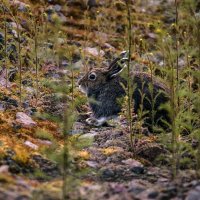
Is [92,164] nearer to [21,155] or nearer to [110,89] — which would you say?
[21,155]

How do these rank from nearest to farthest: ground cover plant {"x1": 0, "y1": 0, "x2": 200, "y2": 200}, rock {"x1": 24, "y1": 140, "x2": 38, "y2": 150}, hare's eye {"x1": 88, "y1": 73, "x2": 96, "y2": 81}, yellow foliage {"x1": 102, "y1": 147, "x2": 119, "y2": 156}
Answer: ground cover plant {"x1": 0, "y1": 0, "x2": 200, "y2": 200} < rock {"x1": 24, "y1": 140, "x2": 38, "y2": 150} < yellow foliage {"x1": 102, "y1": 147, "x2": 119, "y2": 156} < hare's eye {"x1": 88, "y1": 73, "x2": 96, "y2": 81}

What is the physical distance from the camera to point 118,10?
19.1m

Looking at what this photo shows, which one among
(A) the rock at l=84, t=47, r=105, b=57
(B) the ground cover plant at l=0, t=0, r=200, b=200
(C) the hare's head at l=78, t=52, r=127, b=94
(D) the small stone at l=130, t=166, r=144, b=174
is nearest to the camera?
(B) the ground cover plant at l=0, t=0, r=200, b=200

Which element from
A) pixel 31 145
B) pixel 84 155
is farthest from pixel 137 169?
pixel 31 145

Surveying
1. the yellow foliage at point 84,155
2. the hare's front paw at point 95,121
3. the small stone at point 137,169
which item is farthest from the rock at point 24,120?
the small stone at point 137,169

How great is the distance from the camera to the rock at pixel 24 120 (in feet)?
27.0

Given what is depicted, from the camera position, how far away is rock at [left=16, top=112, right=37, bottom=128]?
824 cm

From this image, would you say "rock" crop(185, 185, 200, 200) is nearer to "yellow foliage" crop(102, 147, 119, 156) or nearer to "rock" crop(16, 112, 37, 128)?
"yellow foliage" crop(102, 147, 119, 156)

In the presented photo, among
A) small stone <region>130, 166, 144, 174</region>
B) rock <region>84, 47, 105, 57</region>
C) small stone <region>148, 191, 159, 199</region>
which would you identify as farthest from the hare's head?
small stone <region>148, 191, 159, 199</region>

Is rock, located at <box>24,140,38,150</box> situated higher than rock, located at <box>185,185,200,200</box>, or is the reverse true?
rock, located at <box>185,185,200,200</box>

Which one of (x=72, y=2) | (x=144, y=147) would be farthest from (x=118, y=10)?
(x=144, y=147)

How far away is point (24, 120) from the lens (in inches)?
332

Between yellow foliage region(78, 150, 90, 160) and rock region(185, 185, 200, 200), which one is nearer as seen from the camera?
rock region(185, 185, 200, 200)

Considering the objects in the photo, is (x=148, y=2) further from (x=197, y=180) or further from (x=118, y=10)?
(x=197, y=180)
